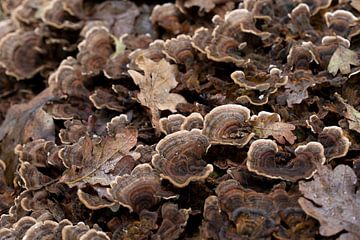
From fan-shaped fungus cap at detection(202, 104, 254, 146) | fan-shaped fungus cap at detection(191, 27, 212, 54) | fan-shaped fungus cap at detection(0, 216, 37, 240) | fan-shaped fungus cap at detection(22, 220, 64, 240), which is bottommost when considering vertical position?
fan-shaped fungus cap at detection(0, 216, 37, 240)

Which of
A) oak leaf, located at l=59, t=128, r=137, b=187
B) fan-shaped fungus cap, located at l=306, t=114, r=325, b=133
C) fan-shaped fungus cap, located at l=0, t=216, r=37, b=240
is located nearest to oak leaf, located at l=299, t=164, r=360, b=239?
fan-shaped fungus cap, located at l=306, t=114, r=325, b=133

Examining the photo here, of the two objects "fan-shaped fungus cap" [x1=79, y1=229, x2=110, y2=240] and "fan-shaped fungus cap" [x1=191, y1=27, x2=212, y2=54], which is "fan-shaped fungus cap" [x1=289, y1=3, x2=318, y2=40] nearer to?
"fan-shaped fungus cap" [x1=191, y1=27, x2=212, y2=54]

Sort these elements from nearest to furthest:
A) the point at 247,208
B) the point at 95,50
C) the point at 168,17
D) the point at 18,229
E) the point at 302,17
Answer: the point at 247,208
the point at 18,229
the point at 302,17
the point at 95,50
the point at 168,17

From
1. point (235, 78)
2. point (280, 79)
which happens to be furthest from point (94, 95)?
point (280, 79)

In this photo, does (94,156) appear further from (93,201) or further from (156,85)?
(156,85)

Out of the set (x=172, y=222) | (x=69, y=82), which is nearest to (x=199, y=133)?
(x=172, y=222)

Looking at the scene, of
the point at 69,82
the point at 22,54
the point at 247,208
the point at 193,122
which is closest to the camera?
the point at 247,208

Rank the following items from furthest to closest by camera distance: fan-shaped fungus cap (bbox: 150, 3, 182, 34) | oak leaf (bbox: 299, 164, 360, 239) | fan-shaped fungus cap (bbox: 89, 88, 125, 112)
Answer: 1. fan-shaped fungus cap (bbox: 150, 3, 182, 34)
2. fan-shaped fungus cap (bbox: 89, 88, 125, 112)
3. oak leaf (bbox: 299, 164, 360, 239)
